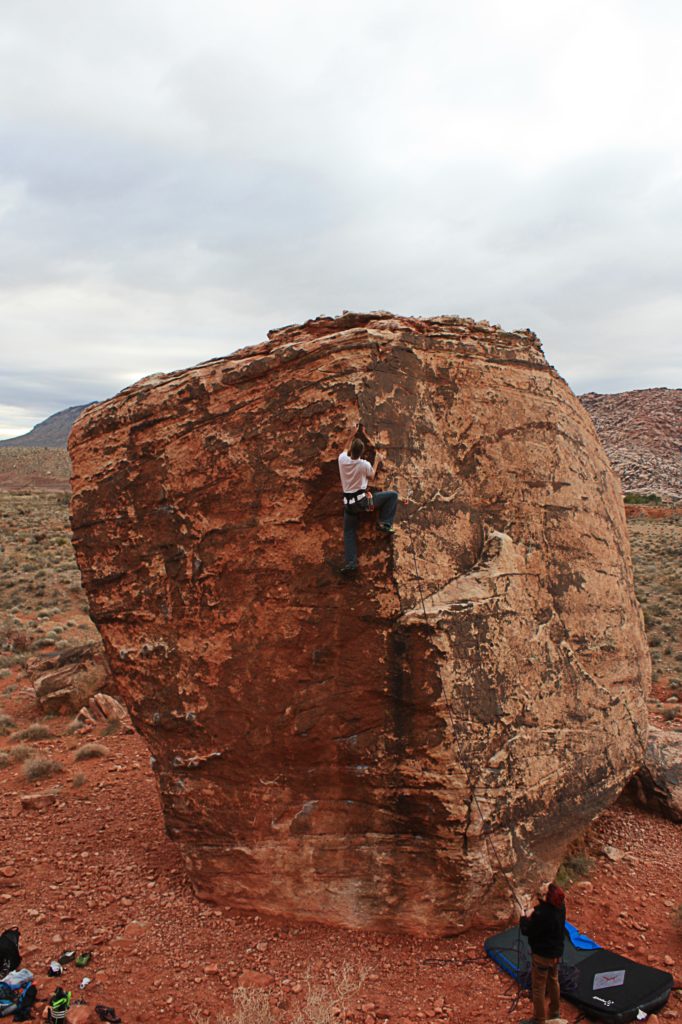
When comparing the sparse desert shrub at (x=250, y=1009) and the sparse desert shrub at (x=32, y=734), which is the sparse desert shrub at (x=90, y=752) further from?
the sparse desert shrub at (x=250, y=1009)

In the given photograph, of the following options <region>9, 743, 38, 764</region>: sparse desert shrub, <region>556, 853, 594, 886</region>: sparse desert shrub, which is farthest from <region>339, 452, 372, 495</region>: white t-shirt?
<region>9, 743, 38, 764</region>: sparse desert shrub

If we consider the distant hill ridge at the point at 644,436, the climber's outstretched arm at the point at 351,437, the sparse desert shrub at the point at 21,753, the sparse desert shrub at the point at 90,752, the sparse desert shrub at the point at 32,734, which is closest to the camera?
the climber's outstretched arm at the point at 351,437

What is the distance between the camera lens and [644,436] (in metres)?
63.8

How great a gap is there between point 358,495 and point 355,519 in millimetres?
260

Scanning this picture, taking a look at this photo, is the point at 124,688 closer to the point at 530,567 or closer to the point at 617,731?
the point at 530,567

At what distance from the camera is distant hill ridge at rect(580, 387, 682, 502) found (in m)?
56.8

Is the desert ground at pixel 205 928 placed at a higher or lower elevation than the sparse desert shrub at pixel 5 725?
lower

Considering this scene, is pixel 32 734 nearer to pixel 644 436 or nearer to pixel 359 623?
pixel 359 623

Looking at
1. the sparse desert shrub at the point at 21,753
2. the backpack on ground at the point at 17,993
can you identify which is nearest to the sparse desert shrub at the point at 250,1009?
the backpack on ground at the point at 17,993

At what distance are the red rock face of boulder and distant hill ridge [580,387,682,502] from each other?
50005 mm

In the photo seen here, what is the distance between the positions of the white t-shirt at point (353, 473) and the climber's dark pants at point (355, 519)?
0.17m

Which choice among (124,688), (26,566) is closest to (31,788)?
(124,688)

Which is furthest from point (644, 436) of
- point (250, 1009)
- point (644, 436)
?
point (250, 1009)

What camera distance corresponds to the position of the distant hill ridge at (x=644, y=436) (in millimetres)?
56781
